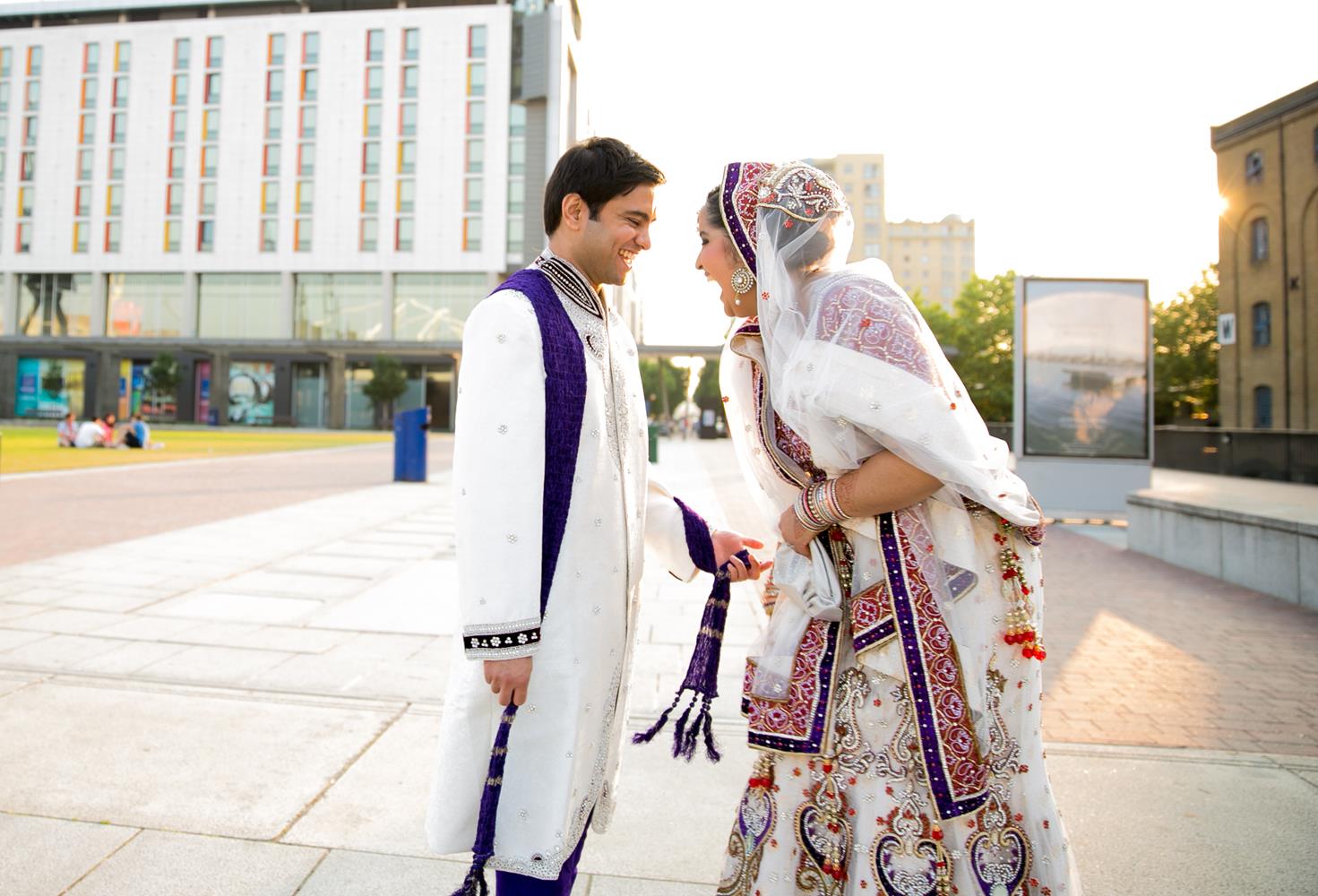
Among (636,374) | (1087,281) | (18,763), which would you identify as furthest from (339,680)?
(1087,281)

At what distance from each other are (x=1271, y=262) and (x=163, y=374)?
5638cm

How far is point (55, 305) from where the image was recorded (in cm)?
5506

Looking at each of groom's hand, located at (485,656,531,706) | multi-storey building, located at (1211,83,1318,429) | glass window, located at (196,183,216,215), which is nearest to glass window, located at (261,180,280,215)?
glass window, located at (196,183,216,215)

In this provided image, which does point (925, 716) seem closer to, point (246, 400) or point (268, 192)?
point (246, 400)

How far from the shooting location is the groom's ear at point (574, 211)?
1.96 metres

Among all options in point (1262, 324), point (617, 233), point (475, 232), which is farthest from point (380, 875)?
point (475, 232)

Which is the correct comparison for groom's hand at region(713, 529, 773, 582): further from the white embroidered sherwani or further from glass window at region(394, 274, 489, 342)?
glass window at region(394, 274, 489, 342)

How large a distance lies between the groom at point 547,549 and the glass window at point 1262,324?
34304mm

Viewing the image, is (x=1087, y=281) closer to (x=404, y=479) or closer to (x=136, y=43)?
(x=404, y=479)

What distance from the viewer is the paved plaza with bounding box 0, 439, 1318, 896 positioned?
2.48 meters

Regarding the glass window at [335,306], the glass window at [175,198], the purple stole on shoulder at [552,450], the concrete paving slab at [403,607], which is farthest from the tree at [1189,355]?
the glass window at [175,198]

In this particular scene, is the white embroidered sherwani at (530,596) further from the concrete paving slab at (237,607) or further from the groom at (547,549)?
the concrete paving slab at (237,607)

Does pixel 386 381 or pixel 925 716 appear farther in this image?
pixel 386 381

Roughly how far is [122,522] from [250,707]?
22.6 ft
